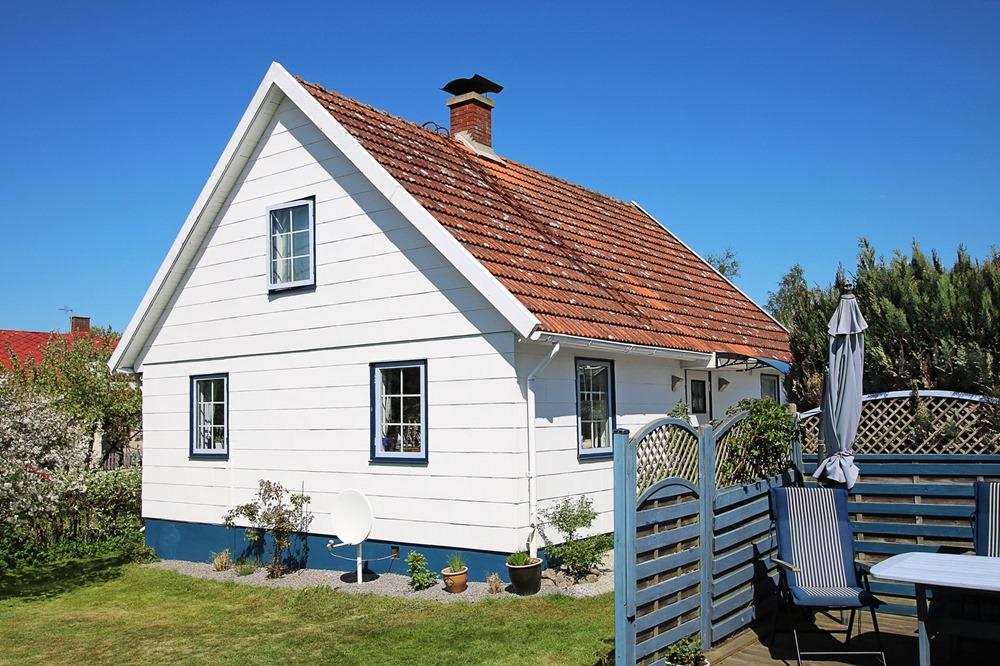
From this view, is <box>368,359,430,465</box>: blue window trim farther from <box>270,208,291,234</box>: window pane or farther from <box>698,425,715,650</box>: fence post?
<box>698,425,715,650</box>: fence post

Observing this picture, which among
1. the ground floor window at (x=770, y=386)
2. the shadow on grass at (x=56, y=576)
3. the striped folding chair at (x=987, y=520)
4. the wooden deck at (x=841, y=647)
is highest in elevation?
the ground floor window at (x=770, y=386)

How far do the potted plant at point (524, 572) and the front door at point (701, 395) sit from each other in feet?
19.7

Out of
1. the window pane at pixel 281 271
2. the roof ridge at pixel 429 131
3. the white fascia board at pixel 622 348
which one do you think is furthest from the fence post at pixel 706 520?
the roof ridge at pixel 429 131

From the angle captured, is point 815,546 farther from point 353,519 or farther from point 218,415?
point 218,415

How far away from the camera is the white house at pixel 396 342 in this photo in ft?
36.7

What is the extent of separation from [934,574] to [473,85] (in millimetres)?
13614

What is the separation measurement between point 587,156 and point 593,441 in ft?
38.9

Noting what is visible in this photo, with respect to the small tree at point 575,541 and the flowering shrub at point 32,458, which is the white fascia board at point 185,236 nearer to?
the flowering shrub at point 32,458

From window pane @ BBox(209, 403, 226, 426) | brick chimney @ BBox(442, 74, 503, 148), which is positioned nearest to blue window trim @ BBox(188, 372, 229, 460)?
window pane @ BBox(209, 403, 226, 426)

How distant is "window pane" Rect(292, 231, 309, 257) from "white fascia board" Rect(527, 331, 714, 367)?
16.0 feet

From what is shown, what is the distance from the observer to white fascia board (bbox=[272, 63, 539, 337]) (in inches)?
414

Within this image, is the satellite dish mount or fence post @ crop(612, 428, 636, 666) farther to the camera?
the satellite dish mount

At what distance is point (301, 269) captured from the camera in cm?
1366

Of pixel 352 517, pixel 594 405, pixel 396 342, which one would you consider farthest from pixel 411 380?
pixel 594 405
